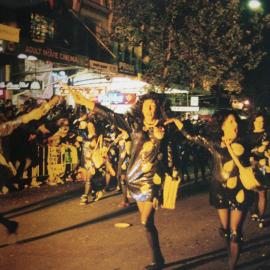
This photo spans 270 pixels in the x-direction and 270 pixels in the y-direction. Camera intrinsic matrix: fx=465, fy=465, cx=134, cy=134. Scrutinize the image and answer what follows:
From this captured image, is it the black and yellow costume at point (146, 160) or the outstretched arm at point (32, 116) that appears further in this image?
the outstretched arm at point (32, 116)

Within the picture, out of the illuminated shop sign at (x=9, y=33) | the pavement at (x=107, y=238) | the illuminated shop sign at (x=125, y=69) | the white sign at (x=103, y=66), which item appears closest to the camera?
the pavement at (x=107, y=238)

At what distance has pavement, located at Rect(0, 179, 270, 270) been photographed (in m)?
5.84

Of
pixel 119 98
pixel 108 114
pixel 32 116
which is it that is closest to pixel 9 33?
pixel 119 98

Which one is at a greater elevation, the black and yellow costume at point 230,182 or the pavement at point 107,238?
the black and yellow costume at point 230,182

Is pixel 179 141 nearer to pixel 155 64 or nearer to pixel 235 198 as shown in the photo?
pixel 235 198

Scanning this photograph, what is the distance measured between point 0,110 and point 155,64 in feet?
26.6

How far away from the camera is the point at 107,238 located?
23.0ft

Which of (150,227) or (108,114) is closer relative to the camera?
(150,227)

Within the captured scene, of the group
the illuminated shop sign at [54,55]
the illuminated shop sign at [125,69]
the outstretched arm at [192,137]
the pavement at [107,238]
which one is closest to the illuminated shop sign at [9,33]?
the illuminated shop sign at [54,55]

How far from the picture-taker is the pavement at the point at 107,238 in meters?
5.84

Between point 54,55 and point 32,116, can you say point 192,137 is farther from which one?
point 54,55

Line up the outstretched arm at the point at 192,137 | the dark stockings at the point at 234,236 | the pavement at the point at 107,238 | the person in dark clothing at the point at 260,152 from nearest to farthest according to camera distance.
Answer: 1. the dark stockings at the point at 234,236
2. the outstretched arm at the point at 192,137
3. the pavement at the point at 107,238
4. the person in dark clothing at the point at 260,152

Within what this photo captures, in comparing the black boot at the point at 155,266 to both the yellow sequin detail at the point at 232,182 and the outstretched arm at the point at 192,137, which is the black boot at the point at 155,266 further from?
the outstretched arm at the point at 192,137

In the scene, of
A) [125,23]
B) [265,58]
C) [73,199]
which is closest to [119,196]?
[73,199]
